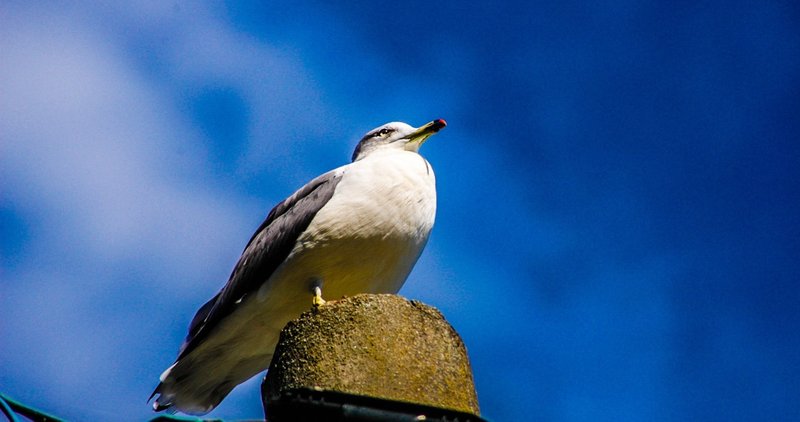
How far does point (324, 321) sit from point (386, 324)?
0.26 metres

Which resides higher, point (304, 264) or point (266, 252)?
point (266, 252)

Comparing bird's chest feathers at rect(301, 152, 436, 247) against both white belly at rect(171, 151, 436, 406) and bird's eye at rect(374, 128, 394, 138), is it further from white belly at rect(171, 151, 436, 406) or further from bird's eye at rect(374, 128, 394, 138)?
bird's eye at rect(374, 128, 394, 138)

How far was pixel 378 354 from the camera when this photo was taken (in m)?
4.13

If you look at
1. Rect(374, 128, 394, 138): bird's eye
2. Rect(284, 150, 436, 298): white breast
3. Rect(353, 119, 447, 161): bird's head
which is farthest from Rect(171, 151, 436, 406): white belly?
Rect(374, 128, 394, 138): bird's eye

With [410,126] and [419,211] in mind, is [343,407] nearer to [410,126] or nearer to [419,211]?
[419,211]

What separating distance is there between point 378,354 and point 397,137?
498cm

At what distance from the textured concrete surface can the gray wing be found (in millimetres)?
2581

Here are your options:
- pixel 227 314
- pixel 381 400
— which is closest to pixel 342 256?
pixel 227 314

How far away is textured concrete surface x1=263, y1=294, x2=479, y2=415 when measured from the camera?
13.3 ft

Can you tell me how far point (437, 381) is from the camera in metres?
4.16

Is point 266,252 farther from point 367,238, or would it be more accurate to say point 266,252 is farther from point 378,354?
point 378,354

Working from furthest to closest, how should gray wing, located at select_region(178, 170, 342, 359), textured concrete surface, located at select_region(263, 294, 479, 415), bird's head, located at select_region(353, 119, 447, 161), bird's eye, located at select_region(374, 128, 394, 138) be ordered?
1. bird's eye, located at select_region(374, 128, 394, 138)
2. bird's head, located at select_region(353, 119, 447, 161)
3. gray wing, located at select_region(178, 170, 342, 359)
4. textured concrete surface, located at select_region(263, 294, 479, 415)

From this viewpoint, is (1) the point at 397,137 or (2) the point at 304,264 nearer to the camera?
(2) the point at 304,264

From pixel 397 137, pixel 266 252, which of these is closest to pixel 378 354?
pixel 266 252
